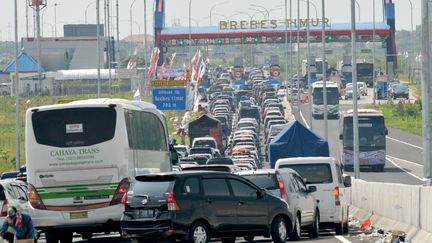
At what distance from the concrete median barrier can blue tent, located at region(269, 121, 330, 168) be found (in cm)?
925

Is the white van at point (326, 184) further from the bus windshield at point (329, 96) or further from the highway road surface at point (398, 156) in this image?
the bus windshield at point (329, 96)

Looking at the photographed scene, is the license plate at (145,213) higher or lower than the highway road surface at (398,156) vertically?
higher

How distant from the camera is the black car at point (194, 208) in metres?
25.2

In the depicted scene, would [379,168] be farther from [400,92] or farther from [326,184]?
Answer: [400,92]

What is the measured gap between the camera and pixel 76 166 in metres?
28.8

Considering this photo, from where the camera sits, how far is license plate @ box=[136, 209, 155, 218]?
25359 mm

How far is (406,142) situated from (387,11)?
203 ft

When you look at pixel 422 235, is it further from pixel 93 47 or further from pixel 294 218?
pixel 93 47

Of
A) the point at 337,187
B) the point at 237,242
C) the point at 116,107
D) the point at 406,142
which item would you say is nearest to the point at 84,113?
the point at 116,107

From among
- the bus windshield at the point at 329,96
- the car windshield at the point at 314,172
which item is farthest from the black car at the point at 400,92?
the car windshield at the point at 314,172

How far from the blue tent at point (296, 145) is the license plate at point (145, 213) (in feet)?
83.9

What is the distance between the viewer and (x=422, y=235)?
2620cm

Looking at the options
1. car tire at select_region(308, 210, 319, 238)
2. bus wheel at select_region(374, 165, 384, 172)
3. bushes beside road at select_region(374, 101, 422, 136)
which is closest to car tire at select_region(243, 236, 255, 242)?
car tire at select_region(308, 210, 319, 238)

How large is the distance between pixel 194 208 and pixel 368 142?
4742 centimetres
